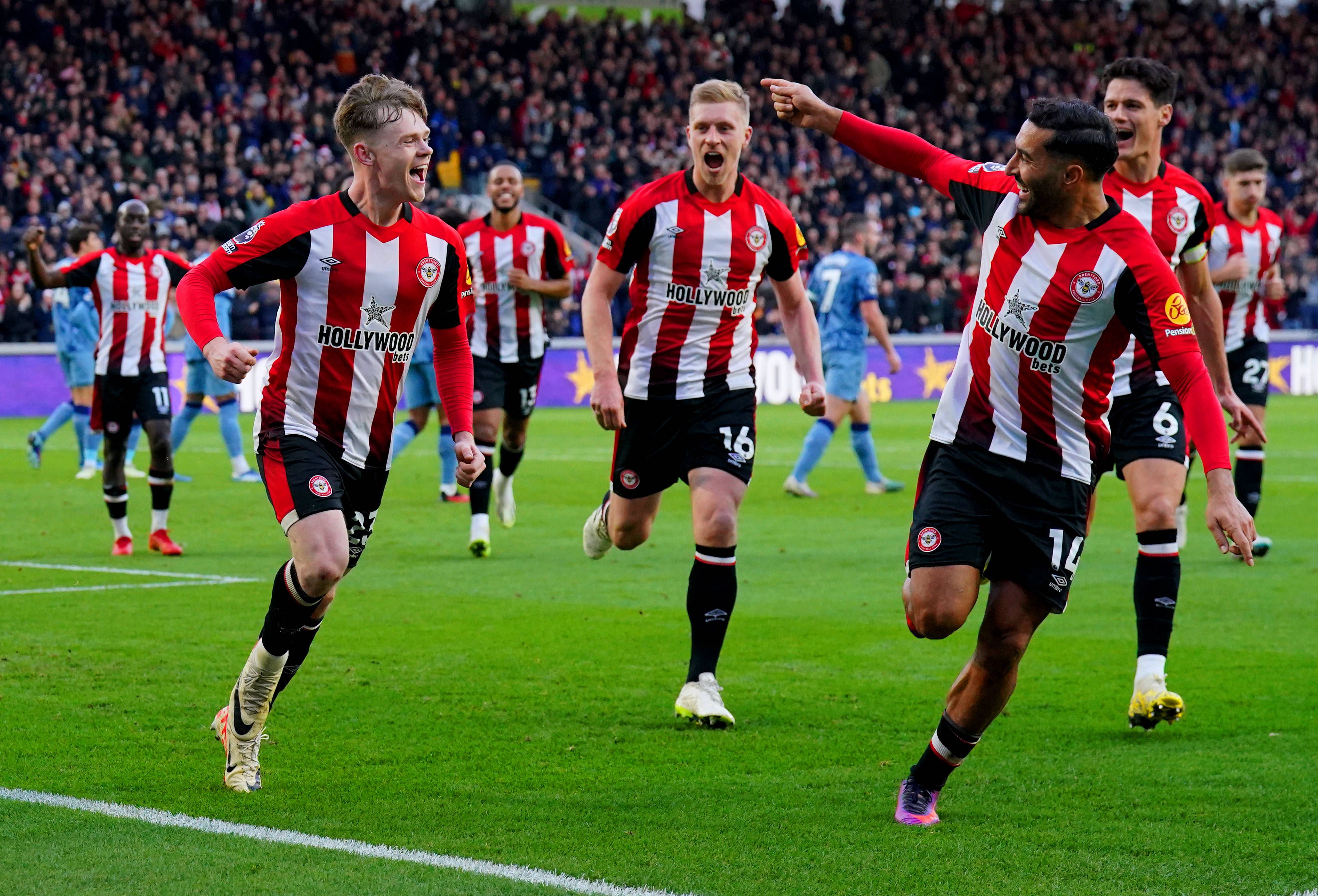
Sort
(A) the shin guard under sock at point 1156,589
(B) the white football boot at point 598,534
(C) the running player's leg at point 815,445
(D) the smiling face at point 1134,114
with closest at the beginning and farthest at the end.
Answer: (A) the shin guard under sock at point 1156,589 → (D) the smiling face at point 1134,114 → (B) the white football boot at point 598,534 → (C) the running player's leg at point 815,445

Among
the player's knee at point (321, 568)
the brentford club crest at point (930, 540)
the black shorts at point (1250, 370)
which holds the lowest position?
the black shorts at point (1250, 370)

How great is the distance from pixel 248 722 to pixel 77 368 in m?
13.3

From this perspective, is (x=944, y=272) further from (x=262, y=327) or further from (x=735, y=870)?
(x=735, y=870)

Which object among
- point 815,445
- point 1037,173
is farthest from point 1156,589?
point 815,445

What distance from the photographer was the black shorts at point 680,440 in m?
6.62

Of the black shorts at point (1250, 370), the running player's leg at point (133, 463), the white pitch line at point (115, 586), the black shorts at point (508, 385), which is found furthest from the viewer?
the running player's leg at point (133, 463)

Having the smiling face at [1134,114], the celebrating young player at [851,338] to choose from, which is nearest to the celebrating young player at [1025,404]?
the smiling face at [1134,114]

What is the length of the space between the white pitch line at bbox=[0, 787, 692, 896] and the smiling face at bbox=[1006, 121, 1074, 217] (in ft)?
6.74

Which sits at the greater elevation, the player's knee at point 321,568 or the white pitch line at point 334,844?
the player's knee at point 321,568

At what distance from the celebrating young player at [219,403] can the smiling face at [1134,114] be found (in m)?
8.99

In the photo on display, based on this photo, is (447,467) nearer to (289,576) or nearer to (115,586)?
(115,586)

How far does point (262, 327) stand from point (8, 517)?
13.4 m

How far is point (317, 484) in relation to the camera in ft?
16.8

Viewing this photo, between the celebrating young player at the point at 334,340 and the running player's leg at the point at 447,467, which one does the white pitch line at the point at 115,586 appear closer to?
the celebrating young player at the point at 334,340
